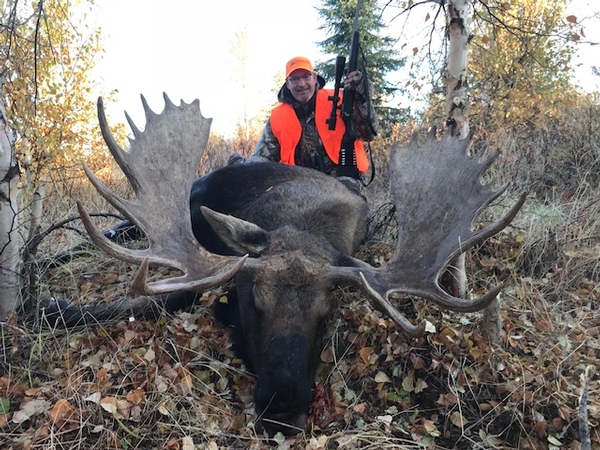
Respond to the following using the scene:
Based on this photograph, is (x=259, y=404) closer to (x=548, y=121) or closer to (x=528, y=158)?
(x=528, y=158)

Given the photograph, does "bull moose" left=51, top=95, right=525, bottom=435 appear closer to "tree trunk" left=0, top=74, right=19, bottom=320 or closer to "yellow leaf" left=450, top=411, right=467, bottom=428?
"tree trunk" left=0, top=74, right=19, bottom=320

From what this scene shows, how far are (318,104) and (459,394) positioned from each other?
4.16 meters

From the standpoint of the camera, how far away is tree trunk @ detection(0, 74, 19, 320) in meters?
3.31

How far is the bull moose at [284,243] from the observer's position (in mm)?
3002

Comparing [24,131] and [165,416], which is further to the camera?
[24,131]

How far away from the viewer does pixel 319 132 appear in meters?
6.43

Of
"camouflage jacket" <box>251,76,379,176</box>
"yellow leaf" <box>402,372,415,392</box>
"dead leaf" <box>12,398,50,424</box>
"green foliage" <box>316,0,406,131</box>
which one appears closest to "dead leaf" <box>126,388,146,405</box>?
"dead leaf" <box>12,398,50,424</box>

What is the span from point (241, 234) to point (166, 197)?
0.61m

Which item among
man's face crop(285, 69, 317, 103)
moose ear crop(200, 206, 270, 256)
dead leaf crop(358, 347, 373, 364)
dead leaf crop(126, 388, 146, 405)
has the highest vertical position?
man's face crop(285, 69, 317, 103)

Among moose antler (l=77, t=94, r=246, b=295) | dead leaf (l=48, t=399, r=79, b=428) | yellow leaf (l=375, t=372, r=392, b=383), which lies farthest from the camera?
yellow leaf (l=375, t=372, r=392, b=383)

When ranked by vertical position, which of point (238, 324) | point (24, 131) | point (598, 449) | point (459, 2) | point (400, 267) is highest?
point (459, 2)

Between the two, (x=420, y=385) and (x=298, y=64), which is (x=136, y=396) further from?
(x=298, y=64)

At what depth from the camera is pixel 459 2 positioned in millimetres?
3982

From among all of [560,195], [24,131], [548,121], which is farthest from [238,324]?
[548,121]
